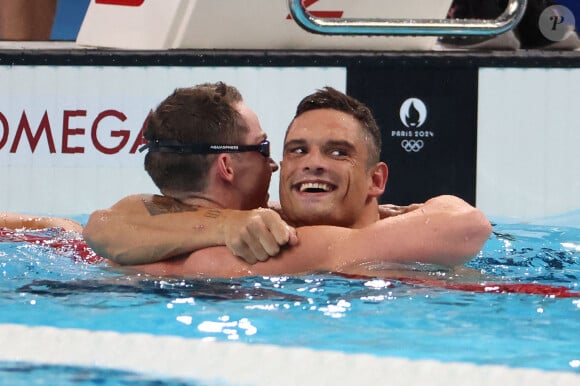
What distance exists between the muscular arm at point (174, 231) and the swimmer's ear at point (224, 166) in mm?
121

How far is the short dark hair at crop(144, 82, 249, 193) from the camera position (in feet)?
9.82

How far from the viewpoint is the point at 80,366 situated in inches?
78.9

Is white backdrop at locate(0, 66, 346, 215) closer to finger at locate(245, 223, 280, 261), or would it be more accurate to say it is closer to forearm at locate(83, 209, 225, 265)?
forearm at locate(83, 209, 225, 265)

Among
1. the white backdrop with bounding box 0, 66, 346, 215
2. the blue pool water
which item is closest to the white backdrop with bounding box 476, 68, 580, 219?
the white backdrop with bounding box 0, 66, 346, 215

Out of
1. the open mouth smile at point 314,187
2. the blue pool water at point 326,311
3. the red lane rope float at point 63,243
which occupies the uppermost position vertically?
the open mouth smile at point 314,187

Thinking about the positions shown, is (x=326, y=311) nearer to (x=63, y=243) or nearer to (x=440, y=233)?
(x=440, y=233)

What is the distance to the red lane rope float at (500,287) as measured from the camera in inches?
106

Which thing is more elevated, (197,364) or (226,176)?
(226,176)

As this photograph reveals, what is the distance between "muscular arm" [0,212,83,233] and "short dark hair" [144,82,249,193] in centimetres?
109

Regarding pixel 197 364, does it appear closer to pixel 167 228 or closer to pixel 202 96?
pixel 167 228

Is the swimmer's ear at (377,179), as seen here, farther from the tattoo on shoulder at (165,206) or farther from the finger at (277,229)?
the tattoo on shoulder at (165,206)

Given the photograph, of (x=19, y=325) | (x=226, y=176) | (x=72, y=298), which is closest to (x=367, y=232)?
(x=226, y=176)

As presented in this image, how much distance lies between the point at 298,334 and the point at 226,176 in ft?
2.88

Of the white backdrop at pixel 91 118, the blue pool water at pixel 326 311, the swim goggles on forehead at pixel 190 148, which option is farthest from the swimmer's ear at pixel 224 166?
the white backdrop at pixel 91 118
